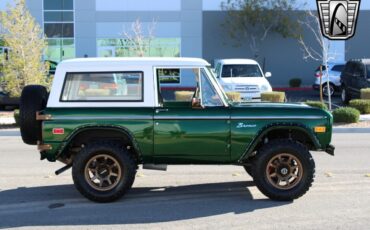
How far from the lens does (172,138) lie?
6637 mm

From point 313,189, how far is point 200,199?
1590mm

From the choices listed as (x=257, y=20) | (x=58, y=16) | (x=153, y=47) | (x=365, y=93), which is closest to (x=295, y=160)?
(x=365, y=93)

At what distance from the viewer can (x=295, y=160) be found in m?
6.72

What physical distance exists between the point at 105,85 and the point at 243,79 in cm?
1304

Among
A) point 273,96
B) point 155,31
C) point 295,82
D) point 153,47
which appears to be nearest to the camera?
point 273,96

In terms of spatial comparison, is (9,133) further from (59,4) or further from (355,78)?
(59,4)

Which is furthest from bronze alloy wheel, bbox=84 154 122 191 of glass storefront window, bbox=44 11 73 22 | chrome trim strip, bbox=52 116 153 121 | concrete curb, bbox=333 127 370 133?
glass storefront window, bbox=44 11 73 22

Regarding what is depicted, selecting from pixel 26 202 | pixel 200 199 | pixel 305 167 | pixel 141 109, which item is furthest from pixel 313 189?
pixel 26 202

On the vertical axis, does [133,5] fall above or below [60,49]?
above

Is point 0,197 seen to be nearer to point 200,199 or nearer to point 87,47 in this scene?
point 200,199

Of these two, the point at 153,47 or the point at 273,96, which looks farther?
the point at 153,47

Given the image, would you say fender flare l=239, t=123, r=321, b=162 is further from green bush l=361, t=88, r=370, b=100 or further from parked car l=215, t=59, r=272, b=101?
green bush l=361, t=88, r=370, b=100

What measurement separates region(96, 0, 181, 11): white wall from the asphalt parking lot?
81.7ft

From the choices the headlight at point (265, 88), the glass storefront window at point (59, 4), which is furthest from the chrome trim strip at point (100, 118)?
the glass storefront window at point (59, 4)
